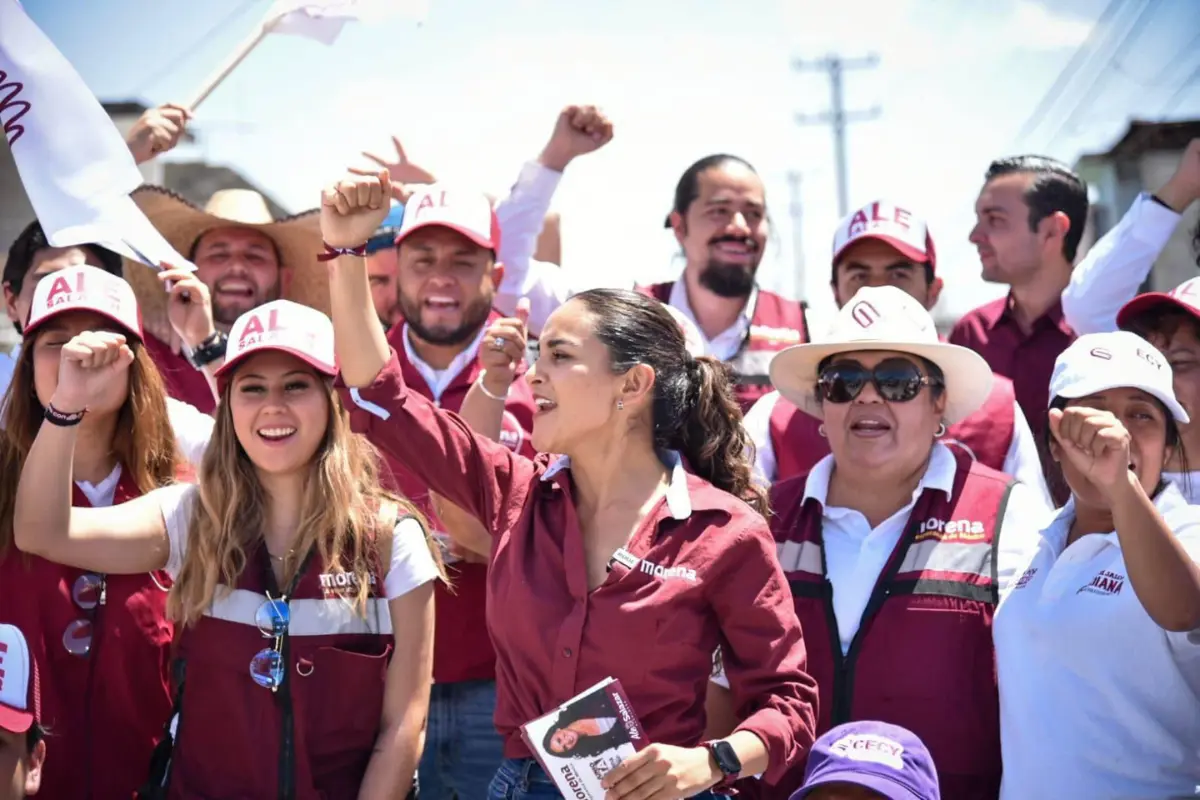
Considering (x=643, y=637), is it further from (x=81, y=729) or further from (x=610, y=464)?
(x=81, y=729)

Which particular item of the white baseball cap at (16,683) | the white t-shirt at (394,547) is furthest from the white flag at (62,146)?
the white baseball cap at (16,683)

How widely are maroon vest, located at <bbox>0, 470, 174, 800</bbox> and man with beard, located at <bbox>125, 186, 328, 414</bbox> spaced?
5.71 feet

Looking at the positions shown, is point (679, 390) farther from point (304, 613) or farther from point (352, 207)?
point (304, 613)

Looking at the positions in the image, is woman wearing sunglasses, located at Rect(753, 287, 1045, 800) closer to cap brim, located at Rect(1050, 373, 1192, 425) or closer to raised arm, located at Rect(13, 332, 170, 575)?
cap brim, located at Rect(1050, 373, 1192, 425)

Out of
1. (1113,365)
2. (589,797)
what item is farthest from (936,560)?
(589,797)

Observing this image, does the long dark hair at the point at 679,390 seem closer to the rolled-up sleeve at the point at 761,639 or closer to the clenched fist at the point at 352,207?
the rolled-up sleeve at the point at 761,639

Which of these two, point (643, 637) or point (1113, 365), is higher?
point (1113, 365)

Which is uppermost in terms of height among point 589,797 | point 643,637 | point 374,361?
point 374,361

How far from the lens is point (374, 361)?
3727mm

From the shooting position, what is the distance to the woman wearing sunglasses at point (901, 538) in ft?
12.7

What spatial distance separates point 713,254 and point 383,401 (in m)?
2.85

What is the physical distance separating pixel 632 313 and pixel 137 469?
5.81 ft

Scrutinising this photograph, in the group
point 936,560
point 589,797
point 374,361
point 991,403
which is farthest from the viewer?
point 991,403

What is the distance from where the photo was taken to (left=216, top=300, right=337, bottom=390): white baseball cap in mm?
4121
